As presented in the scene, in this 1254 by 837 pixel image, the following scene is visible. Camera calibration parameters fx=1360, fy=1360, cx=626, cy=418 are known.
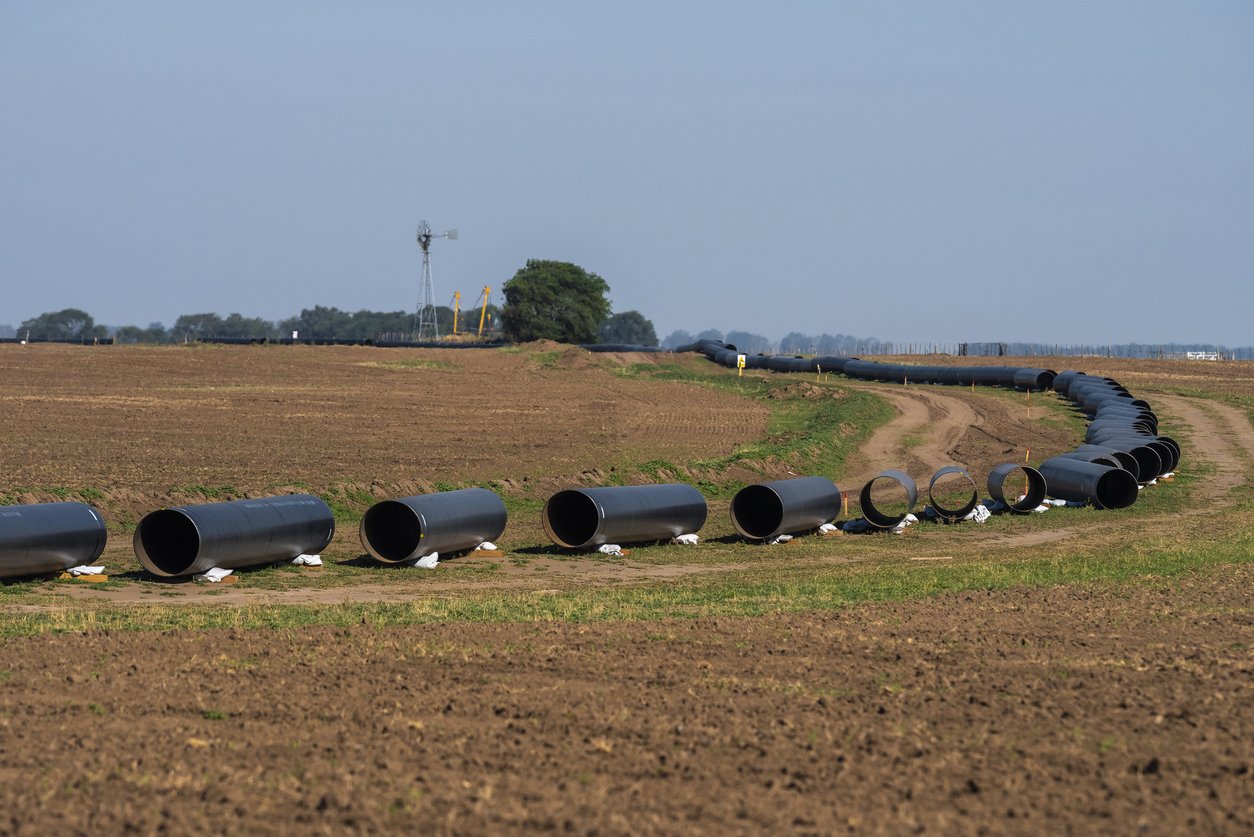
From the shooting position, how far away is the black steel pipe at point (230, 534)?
23.8 meters

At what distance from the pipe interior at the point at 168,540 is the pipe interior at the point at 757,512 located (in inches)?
478

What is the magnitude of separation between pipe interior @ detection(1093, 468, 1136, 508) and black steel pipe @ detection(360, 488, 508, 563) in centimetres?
1794

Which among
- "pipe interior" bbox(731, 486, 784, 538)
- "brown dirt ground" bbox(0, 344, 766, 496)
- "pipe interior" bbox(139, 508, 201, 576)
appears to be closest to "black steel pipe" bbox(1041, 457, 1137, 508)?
"pipe interior" bbox(731, 486, 784, 538)

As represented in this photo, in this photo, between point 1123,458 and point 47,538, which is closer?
point 47,538

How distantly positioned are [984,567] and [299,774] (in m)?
17.1

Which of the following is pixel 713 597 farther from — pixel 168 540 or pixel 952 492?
pixel 952 492

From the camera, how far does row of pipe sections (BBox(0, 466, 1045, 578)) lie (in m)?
23.3

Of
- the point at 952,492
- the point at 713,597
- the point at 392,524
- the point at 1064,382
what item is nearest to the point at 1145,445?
the point at 952,492

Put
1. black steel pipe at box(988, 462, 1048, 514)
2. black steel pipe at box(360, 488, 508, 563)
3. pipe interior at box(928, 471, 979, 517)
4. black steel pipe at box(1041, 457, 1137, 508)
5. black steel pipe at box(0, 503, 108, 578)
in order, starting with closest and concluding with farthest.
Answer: black steel pipe at box(0, 503, 108, 578)
black steel pipe at box(360, 488, 508, 563)
black steel pipe at box(988, 462, 1048, 514)
black steel pipe at box(1041, 457, 1137, 508)
pipe interior at box(928, 471, 979, 517)

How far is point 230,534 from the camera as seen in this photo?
78.4 ft

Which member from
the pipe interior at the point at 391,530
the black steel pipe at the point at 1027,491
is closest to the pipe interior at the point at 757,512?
the pipe interior at the point at 391,530

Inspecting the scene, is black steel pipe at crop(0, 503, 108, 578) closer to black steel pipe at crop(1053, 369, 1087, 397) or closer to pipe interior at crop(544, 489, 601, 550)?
pipe interior at crop(544, 489, 601, 550)

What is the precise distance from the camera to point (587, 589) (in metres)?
23.4

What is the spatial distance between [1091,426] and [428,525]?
106 ft
